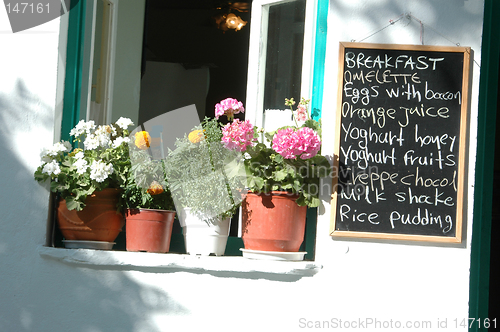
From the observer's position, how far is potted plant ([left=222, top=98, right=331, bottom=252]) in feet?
7.69

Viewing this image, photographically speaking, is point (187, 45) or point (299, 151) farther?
point (187, 45)

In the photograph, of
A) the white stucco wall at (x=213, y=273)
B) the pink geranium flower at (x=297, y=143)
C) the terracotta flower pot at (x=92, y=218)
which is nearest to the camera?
the pink geranium flower at (x=297, y=143)

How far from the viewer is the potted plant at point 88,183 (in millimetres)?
2406

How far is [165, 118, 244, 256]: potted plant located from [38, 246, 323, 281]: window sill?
0.32ft

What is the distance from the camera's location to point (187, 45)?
5.42m

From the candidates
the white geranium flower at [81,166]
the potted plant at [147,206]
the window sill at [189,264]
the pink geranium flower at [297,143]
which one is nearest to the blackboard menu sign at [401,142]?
the pink geranium flower at [297,143]

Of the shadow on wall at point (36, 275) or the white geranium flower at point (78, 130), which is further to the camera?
the white geranium flower at point (78, 130)

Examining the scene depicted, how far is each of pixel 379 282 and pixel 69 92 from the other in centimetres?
192

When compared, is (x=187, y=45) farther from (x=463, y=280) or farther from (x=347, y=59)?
(x=463, y=280)

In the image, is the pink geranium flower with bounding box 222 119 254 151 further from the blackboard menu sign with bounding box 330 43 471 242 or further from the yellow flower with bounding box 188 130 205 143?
the blackboard menu sign with bounding box 330 43 471 242

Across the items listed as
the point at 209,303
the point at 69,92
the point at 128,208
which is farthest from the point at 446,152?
the point at 69,92

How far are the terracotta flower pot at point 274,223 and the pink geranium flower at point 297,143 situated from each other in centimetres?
22

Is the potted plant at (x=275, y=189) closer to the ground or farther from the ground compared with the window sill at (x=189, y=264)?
farther from the ground

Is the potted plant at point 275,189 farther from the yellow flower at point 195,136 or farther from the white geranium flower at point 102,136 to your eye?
the white geranium flower at point 102,136
